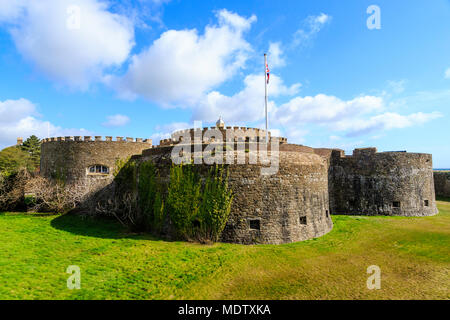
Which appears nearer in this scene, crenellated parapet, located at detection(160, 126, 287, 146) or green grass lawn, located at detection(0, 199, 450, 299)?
green grass lawn, located at detection(0, 199, 450, 299)

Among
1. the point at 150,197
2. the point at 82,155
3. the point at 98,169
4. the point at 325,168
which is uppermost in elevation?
the point at 82,155

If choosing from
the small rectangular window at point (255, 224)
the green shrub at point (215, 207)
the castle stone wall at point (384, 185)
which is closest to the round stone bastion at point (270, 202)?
the small rectangular window at point (255, 224)

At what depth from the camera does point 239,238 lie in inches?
498

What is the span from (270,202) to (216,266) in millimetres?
4948

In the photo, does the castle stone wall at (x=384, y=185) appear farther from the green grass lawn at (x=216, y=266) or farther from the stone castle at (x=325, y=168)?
the green grass lawn at (x=216, y=266)

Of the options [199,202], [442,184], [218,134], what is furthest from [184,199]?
[442,184]

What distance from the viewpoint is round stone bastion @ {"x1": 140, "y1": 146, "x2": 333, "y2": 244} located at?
12.8 m

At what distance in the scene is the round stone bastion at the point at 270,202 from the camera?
41.9ft

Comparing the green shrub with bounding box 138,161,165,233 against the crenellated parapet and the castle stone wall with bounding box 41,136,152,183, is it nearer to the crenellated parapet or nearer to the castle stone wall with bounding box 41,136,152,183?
the crenellated parapet

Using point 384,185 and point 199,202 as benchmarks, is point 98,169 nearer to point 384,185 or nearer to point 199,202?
point 199,202

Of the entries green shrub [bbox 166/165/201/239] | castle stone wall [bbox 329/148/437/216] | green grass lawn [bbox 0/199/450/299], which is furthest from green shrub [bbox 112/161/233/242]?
Answer: castle stone wall [bbox 329/148/437/216]

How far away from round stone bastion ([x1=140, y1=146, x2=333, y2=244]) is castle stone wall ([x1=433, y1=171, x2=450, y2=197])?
35.8 meters

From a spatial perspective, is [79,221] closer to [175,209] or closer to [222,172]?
[175,209]

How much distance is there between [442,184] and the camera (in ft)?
116
